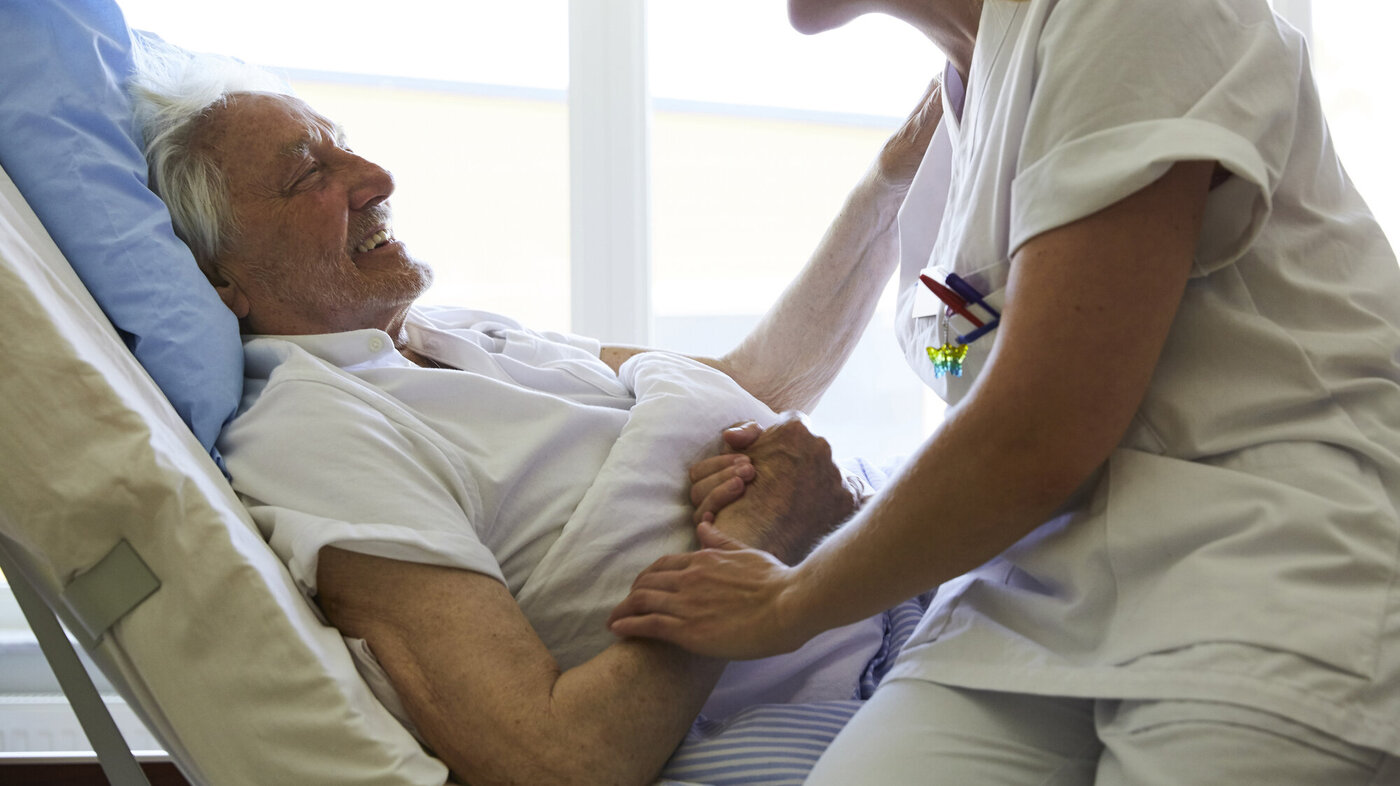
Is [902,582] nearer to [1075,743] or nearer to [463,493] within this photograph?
[1075,743]

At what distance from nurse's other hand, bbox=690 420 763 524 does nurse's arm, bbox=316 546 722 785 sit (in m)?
0.22

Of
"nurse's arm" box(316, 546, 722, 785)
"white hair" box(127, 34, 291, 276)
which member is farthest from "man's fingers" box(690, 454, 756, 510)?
"white hair" box(127, 34, 291, 276)

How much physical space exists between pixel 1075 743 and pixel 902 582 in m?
0.21

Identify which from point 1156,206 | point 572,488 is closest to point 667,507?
point 572,488

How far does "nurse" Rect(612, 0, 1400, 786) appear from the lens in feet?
2.53

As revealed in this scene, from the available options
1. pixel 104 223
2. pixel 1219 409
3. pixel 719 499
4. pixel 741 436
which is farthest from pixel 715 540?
pixel 104 223

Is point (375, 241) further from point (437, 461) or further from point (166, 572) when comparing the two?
point (166, 572)

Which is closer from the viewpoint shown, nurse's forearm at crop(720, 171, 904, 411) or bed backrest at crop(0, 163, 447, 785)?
bed backrest at crop(0, 163, 447, 785)

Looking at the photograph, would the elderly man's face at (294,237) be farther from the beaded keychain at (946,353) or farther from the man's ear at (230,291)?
the beaded keychain at (946,353)

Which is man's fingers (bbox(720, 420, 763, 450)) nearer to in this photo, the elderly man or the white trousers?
the elderly man

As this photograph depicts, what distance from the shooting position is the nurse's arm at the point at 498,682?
1001mm

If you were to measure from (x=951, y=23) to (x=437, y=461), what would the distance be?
76 cm

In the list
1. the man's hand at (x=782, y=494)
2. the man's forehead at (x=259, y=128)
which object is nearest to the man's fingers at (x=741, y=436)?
the man's hand at (x=782, y=494)

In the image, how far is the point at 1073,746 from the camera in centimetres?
90
